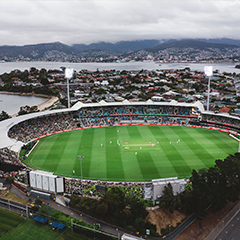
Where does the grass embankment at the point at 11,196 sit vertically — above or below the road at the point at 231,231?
above

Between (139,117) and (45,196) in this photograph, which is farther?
(139,117)

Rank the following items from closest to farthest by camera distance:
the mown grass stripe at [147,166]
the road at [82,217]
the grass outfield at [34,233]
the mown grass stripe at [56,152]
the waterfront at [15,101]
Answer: the grass outfield at [34,233] < the road at [82,217] < the mown grass stripe at [147,166] < the mown grass stripe at [56,152] < the waterfront at [15,101]

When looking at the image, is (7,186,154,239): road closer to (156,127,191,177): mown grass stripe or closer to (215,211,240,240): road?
(215,211,240,240): road

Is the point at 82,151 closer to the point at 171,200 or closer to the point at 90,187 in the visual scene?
the point at 90,187

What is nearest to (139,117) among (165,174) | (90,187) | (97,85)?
(165,174)

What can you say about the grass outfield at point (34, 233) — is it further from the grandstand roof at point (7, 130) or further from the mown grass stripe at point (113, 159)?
the grandstand roof at point (7, 130)

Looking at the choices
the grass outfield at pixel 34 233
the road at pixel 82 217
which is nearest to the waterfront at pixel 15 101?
the road at pixel 82 217

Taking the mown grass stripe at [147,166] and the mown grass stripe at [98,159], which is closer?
the mown grass stripe at [147,166]

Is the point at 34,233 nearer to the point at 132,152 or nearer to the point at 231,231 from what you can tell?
the point at 231,231

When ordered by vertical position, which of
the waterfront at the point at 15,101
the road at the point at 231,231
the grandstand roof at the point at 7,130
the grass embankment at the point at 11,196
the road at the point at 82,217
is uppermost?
the grandstand roof at the point at 7,130
